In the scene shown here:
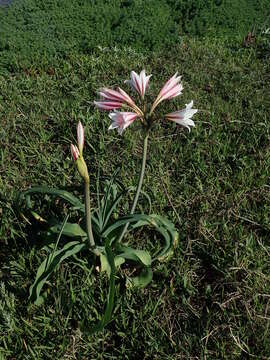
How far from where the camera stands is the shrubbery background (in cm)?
407

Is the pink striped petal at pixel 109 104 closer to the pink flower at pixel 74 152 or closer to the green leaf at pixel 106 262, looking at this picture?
the pink flower at pixel 74 152

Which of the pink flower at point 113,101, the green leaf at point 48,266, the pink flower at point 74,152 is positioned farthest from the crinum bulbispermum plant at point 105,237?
the pink flower at point 74,152

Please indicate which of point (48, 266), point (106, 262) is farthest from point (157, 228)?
point (48, 266)

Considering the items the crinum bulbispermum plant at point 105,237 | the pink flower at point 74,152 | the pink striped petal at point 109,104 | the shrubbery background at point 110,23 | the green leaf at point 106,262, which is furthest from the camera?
the shrubbery background at point 110,23

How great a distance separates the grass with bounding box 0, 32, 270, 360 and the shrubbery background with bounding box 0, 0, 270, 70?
0.22m

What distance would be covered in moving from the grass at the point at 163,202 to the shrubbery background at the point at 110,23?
0.22m

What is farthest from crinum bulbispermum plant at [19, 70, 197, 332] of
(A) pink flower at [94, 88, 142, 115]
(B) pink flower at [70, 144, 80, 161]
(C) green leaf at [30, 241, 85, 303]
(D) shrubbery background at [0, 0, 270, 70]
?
(D) shrubbery background at [0, 0, 270, 70]

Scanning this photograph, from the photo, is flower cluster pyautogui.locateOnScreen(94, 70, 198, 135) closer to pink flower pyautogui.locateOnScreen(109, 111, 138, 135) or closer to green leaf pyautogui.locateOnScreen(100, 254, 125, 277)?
pink flower pyautogui.locateOnScreen(109, 111, 138, 135)

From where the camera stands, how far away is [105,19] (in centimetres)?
440

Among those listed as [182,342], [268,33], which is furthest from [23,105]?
[268,33]

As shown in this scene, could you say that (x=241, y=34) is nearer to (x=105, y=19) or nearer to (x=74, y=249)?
(x=105, y=19)

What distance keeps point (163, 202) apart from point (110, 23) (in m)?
2.50

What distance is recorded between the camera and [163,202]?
257cm

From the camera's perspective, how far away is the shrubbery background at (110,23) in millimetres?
4074
